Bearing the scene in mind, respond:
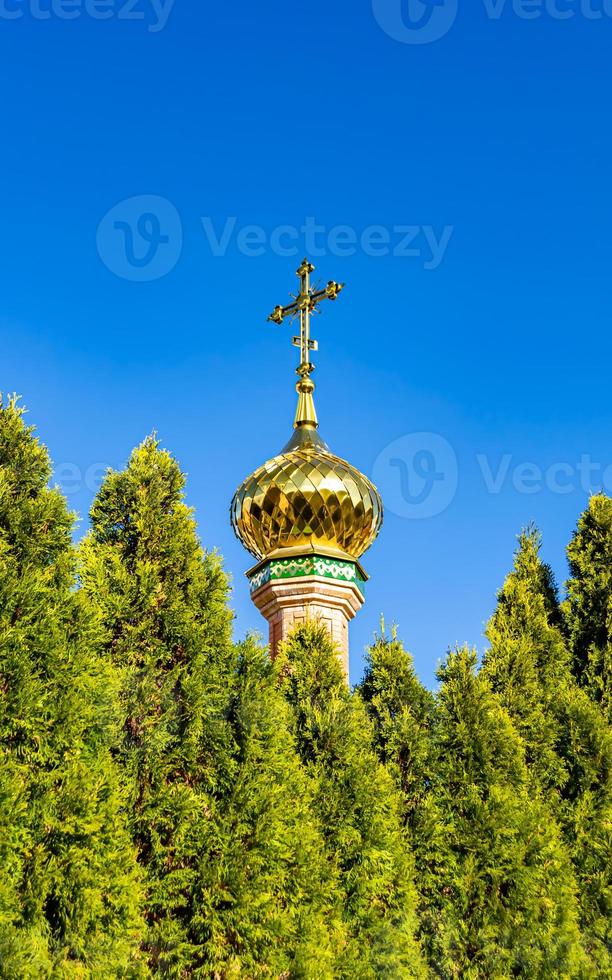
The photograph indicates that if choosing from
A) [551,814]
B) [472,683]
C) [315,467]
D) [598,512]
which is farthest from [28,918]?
[315,467]

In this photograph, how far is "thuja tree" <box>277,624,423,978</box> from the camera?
11.3 m

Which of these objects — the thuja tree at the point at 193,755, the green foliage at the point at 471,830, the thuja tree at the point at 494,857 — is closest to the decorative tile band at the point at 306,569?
the green foliage at the point at 471,830

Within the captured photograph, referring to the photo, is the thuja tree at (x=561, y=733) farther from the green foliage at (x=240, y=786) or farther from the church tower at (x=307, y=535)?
the church tower at (x=307, y=535)

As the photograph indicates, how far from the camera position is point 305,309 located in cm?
2145

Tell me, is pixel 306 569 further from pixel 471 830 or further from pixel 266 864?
pixel 266 864

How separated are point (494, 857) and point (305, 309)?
1213 centimetres

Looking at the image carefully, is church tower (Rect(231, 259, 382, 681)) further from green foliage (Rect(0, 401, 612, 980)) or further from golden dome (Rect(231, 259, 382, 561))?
green foliage (Rect(0, 401, 612, 980))

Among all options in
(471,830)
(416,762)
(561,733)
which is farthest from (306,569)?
(471,830)

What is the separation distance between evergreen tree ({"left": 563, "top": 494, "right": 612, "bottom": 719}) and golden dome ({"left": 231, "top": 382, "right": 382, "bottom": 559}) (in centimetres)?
453

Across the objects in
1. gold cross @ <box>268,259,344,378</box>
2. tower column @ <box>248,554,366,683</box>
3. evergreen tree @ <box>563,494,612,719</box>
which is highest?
gold cross @ <box>268,259,344,378</box>

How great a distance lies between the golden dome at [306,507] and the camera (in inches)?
761

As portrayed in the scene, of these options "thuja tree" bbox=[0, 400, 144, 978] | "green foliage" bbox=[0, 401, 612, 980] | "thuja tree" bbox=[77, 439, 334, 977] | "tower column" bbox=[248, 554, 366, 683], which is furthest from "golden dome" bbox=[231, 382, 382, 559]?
"thuja tree" bbox=[0, 400, 144, 978]

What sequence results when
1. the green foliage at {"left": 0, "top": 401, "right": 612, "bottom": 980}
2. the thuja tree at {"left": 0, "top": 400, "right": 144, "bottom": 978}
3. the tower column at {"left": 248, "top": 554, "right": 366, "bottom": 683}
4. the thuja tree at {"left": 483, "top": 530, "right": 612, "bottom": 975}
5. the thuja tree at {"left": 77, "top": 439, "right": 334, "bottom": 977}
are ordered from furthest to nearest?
the tower column at {"left": 248, "top": 554, "right": 366, "bottom": 683}, the thuja tree at {"left": 483, "top": 530, "right": 612, "bottom": 975}, the thuja tree at {"left": 77, "top": 439, "right": 334, "bottom": 977}, the green foliage at {"left": 0, "top": 401, "right": 612, "bottom": 980}, the thuja tree at {"left": 0, "top": 400, "right": 144, "bottom": 978}

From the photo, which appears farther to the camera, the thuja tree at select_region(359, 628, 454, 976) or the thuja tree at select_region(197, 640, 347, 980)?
the thuja tree at select_region(359, 628, 454, 976)
